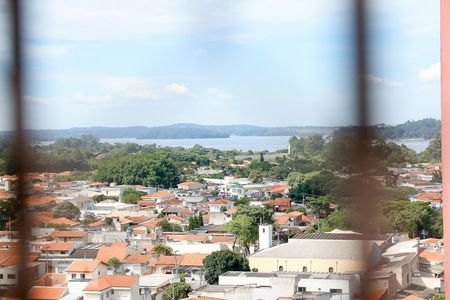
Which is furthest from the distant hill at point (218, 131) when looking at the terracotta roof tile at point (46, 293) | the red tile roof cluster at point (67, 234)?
the terracotta roof tile at point (46, 293)

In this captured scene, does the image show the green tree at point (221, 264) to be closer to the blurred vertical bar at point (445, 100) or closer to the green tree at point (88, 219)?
the green tree at point (88, 219)

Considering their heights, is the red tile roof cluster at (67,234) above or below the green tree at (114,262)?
above

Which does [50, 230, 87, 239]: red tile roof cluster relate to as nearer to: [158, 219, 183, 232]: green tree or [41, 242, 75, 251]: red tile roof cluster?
[41, 242, 75, 251]: red tile roof cluster

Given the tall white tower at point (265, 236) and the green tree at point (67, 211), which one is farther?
the green tree at point (67, 211)

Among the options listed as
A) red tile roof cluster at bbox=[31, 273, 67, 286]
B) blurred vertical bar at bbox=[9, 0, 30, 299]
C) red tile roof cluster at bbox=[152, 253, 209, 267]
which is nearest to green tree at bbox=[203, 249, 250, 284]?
red tile roof cluster at bbox=[152, 253, 209, 267]

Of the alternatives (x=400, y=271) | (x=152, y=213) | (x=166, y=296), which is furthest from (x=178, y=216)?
(x=400, y=271)

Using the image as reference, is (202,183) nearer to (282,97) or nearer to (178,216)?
(178,216)

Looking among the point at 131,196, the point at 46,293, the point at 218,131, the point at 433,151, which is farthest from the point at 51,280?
the point at 433,151
